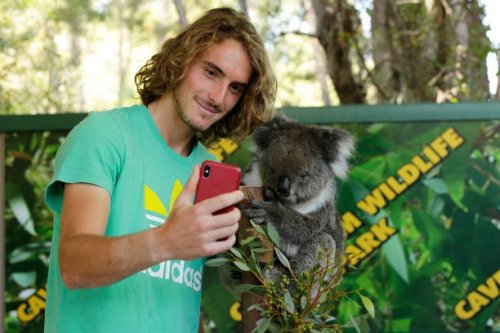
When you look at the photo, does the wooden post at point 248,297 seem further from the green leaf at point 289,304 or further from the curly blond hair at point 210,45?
the curly blond hair at point 210,45

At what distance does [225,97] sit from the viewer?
2.27 m

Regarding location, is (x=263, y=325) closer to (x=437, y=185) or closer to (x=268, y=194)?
(x=268, y=194)

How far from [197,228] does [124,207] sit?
2.06ft

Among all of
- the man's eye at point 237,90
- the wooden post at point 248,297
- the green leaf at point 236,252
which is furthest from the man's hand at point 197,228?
the man's eye at point 237,90

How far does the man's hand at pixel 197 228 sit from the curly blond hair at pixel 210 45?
33.8 inches

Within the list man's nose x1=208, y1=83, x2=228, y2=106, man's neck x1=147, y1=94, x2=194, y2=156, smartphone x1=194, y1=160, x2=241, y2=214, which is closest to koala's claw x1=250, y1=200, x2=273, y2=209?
man's neck x1=147, y1=94, x2=194, y2=156

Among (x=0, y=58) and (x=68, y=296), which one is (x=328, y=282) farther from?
(x=0, y=58)

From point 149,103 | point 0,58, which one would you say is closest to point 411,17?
point 0,58

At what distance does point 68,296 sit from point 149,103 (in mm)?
798

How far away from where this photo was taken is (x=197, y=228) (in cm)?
151

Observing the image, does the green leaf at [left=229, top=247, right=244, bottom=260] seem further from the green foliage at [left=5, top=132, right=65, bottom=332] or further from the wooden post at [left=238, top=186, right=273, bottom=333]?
the green foliage at [left=5, top=132, right=65, bottom=332]

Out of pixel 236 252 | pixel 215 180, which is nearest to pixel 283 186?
pixel 236 252

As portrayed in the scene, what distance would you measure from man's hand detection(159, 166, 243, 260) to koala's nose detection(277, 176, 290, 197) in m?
1.63

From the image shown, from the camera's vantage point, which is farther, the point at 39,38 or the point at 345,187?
the point at 39,38
